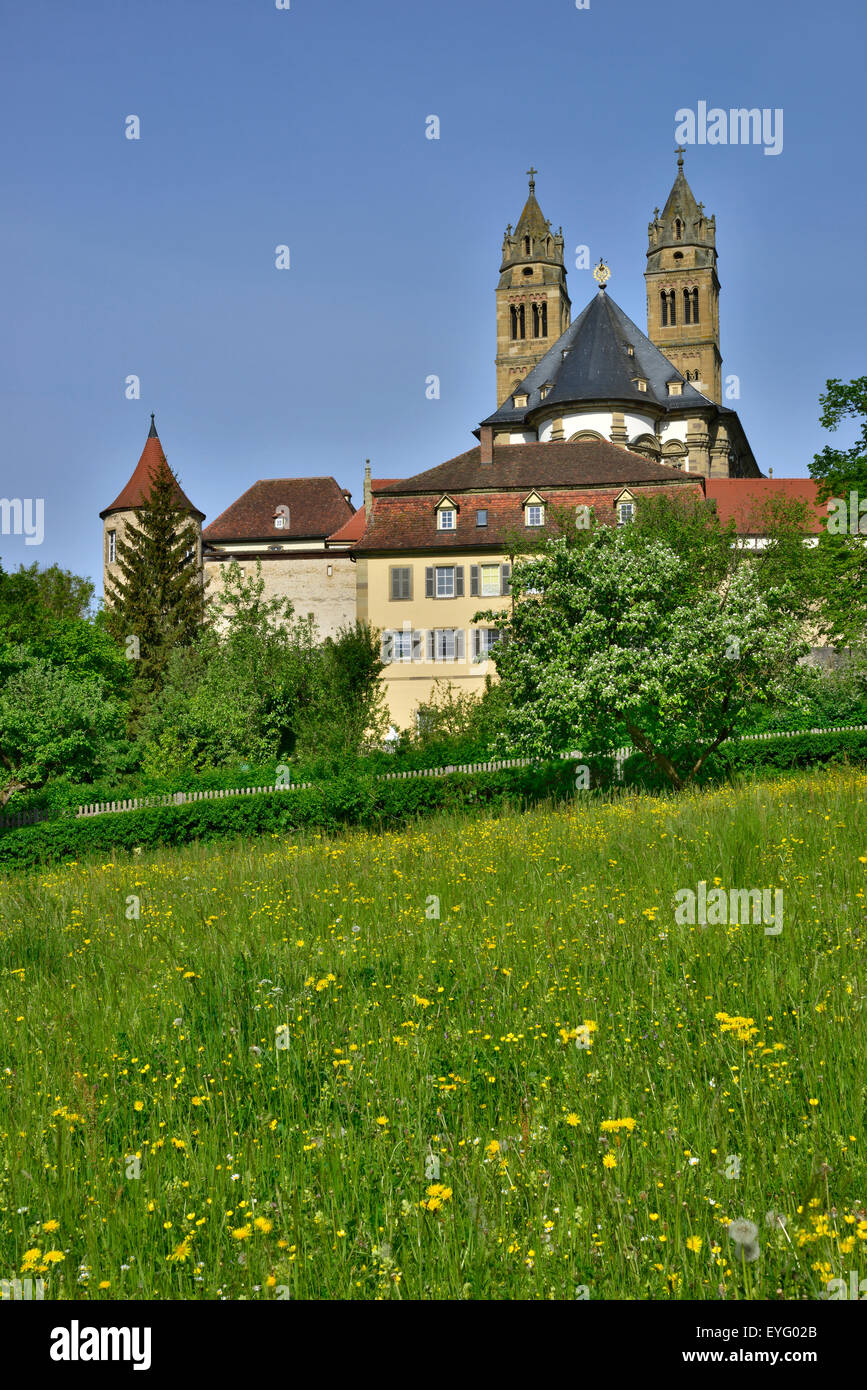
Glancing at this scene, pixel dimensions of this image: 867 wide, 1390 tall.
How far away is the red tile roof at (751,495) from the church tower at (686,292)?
26906mm

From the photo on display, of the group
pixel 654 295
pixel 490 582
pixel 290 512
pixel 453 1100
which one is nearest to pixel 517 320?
pixel 654 295

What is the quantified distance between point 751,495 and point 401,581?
29246mm

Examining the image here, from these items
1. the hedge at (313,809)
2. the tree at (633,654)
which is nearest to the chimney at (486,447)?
the tree at (633,654)

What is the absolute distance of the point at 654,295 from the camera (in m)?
95.1

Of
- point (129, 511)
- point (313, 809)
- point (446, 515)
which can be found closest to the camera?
point (313, 809)

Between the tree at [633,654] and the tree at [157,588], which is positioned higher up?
the tree at [157,588]

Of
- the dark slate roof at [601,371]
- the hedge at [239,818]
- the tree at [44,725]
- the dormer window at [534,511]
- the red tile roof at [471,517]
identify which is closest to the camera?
the hedge at [239,818]

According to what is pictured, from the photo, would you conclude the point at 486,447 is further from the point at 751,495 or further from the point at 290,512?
the point at 751,495

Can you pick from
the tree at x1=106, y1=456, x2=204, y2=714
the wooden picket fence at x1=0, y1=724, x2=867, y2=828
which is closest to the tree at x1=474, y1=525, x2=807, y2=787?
the wooden picket fence at x1=0, y1=724, x2=867, y2=828

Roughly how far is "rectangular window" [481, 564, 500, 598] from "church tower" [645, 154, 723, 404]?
176 ft

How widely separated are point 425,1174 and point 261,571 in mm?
62827

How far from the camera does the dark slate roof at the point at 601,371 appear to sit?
2616 inches

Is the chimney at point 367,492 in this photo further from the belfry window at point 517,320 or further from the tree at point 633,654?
the belfry window at point 517,320
